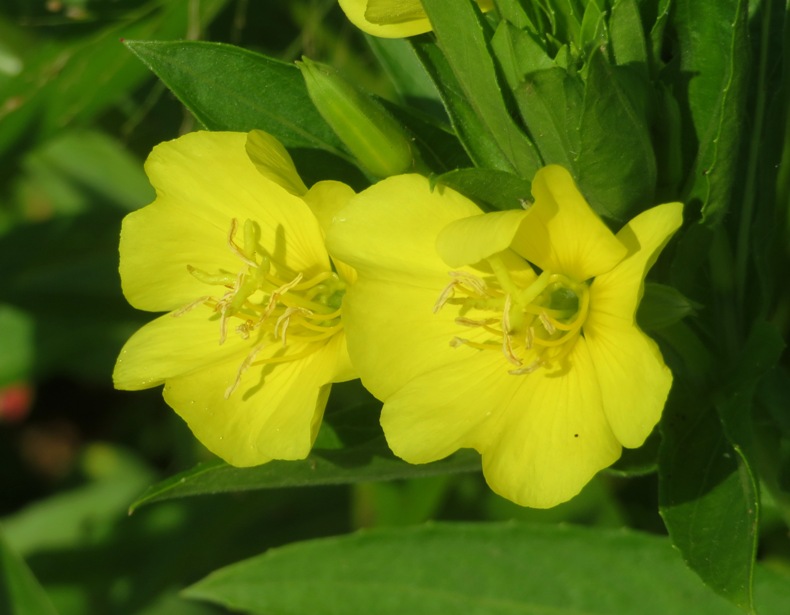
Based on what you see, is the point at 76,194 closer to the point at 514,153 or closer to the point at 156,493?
the point at 156,493

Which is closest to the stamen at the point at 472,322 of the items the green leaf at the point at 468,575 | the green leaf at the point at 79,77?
the green leaf at the point at 468,575

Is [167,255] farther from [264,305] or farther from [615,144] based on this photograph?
[615,144]

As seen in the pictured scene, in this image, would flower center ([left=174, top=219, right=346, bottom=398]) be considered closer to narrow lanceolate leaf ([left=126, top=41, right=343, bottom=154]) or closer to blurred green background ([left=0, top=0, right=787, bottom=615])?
narrow lanceolate leaf ([left=126, top=41, right=343, bottom=154])

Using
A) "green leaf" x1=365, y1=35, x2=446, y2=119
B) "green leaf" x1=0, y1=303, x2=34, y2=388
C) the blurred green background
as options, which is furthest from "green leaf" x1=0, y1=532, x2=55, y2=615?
"green leaf" x1=365, y1=35, x2=446, y2=119

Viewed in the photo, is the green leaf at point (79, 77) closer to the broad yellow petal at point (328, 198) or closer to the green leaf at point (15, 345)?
the green leaf at point (15, 345)

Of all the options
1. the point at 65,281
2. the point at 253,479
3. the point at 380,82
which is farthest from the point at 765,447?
the point at 65,281

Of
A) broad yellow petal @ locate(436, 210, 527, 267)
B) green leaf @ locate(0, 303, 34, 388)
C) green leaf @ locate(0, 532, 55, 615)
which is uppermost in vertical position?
broad yellow petal @ locate(436, 210, 527, 267)
